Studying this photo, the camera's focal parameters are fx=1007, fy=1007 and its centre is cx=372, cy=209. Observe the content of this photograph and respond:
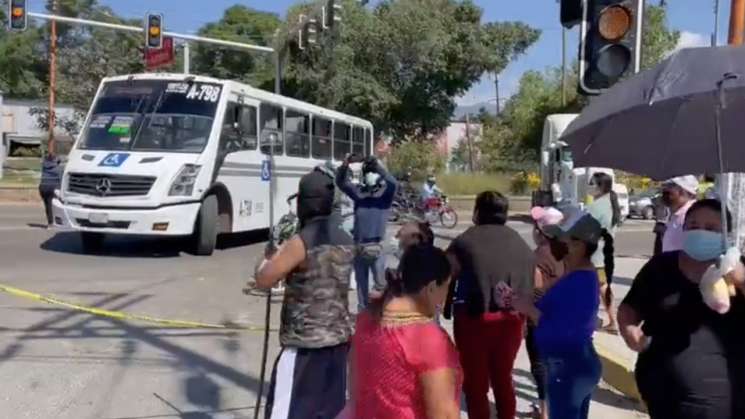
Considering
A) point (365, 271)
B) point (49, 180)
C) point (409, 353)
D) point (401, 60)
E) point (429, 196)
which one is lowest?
point (365, 271)

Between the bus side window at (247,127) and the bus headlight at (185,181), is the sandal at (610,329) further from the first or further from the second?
the bus side window at (247,127)

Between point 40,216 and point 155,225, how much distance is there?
10.3 m

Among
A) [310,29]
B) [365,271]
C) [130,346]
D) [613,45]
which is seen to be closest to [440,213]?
[310,29]

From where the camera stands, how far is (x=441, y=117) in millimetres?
44531

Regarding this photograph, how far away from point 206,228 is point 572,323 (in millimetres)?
12053

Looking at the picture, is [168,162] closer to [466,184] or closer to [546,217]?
[546,217]

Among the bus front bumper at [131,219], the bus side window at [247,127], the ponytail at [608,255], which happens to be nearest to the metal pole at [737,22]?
the ponytail at [608,255]

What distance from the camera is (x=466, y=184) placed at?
36969 mm

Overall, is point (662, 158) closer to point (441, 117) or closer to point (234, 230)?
point (234, 230)

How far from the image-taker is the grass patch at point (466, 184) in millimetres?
36656

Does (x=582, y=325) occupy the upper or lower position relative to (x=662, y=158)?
lower

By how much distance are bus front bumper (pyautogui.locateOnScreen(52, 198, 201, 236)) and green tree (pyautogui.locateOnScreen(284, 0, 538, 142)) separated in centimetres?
2438

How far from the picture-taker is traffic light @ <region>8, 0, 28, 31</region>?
22828 mm

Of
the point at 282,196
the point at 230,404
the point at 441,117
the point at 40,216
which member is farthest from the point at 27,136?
the point at 230,404
